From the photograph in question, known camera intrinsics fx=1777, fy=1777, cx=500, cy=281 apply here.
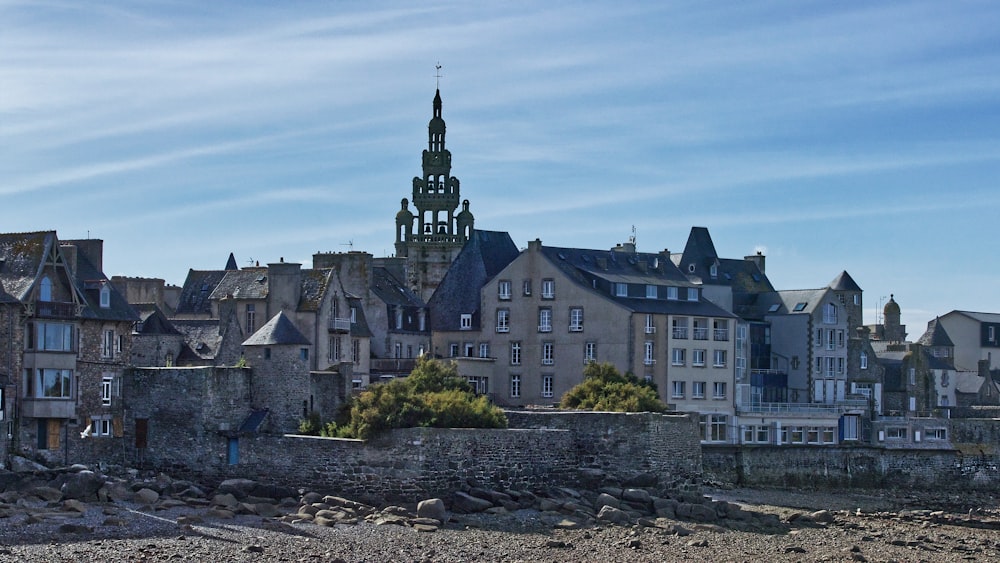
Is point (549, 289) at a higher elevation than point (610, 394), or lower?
higher

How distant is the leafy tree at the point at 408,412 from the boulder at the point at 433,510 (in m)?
3.83

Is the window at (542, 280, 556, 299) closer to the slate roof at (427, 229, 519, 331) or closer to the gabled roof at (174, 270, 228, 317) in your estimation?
the slate roof at (427, 229, 519, 331)

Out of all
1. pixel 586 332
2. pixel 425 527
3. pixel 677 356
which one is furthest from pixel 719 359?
pixel 425 527

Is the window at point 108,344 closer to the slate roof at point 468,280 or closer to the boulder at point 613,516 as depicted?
the boulder at point 613,516

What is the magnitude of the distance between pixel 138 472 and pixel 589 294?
26.9 meters

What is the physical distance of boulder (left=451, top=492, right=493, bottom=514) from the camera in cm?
5406

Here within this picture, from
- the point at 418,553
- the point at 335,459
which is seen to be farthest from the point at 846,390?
the point at 418,553

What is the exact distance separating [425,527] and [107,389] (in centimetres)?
1591

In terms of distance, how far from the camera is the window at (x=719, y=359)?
81438mm

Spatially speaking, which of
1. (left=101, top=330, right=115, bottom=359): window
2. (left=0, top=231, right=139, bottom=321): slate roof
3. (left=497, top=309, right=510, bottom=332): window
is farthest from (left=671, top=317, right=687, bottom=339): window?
(left=101, top=330, right=115, bottom=359): window

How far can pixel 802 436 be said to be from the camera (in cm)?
8306

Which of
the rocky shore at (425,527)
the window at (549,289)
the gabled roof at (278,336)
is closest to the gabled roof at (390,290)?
the window at (549,289)

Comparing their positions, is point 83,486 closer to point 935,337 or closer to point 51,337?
point 51,337

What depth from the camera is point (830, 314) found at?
9162cm
